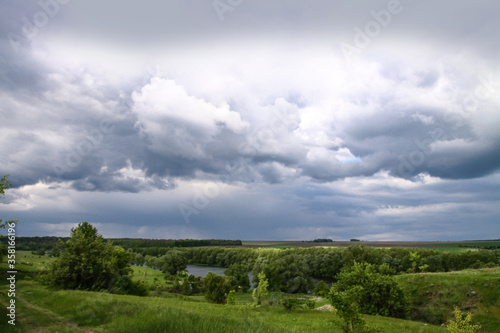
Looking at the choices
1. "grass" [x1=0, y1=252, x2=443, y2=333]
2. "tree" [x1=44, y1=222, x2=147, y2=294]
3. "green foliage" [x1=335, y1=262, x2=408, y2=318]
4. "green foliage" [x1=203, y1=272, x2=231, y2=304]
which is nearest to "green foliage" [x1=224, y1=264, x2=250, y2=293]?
"green foliage" [x1=203, y1=272, x2=231, y2=304]

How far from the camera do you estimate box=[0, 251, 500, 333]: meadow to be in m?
8.25

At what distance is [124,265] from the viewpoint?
4869 centimetres

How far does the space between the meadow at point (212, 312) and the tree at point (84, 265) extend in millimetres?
3244

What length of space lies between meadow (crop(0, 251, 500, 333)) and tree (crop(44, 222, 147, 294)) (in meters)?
3.24

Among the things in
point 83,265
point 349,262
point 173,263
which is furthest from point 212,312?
point 173,263

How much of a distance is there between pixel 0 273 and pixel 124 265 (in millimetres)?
17945

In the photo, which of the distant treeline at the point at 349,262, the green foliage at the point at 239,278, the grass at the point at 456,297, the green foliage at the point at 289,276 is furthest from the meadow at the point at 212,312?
the green foliage at the point at 239,278

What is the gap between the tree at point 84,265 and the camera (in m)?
34.1

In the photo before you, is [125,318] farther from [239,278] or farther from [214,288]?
[239,278]

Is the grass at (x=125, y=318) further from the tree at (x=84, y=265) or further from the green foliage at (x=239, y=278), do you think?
the green foliage at (x=239, y=278)

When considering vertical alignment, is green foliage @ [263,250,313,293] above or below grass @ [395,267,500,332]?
below

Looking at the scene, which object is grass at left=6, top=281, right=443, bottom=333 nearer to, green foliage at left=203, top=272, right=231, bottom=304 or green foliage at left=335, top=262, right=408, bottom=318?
green foliage at left=335, top=262, right=408, bottom=318

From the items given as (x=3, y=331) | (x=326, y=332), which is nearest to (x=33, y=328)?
(x=3, y=331)

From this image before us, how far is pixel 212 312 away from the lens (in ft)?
48.1
